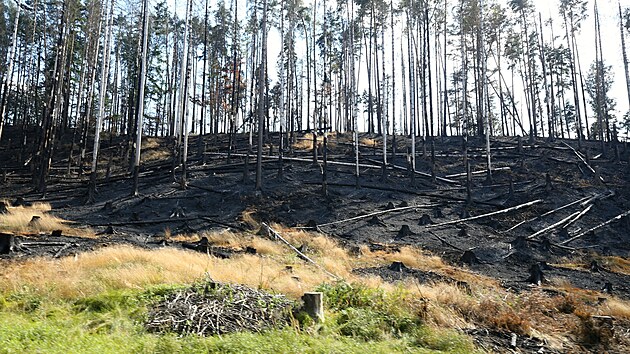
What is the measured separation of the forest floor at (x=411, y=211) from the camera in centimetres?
1196

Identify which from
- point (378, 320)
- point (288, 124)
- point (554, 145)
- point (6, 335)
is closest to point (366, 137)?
point (288, 124)

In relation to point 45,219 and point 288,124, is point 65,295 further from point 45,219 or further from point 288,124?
point 288,124

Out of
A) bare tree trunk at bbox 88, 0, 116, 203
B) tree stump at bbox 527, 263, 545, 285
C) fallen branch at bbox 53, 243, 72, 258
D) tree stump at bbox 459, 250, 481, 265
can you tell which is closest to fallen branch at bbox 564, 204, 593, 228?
tree stump at bbox 459, 250, 481, 265

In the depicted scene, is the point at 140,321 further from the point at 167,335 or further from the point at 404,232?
the point at 404,232

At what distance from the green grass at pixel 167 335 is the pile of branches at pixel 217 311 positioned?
0.90ft

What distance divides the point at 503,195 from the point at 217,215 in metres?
15.4

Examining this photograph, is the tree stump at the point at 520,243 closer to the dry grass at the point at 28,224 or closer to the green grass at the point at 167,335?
the green grass at the point at 167,335

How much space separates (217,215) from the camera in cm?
1961

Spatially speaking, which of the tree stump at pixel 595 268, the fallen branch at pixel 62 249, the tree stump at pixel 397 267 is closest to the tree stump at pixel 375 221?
the tree stump at pixel 397 267

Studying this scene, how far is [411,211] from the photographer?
20.8 m

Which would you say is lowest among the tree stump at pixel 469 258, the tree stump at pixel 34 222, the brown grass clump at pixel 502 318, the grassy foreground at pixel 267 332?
the tree stump at pixel 469 258

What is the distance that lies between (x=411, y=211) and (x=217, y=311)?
15967 mm

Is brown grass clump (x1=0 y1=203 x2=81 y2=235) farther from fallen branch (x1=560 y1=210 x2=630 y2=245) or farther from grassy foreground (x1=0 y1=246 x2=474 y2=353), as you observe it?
fallen branch (x1=560 y1=210 x2=630 y2=245)

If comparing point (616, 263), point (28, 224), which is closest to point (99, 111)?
point (28, 224)
